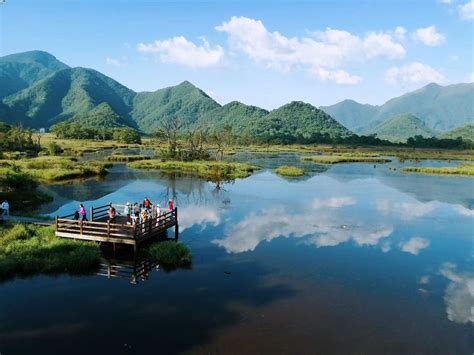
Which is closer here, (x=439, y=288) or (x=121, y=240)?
(x=439, y=288)

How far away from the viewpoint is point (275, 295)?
2502cm

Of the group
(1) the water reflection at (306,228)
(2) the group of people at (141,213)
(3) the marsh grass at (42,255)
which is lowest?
(1) the water reflection at (306,228)

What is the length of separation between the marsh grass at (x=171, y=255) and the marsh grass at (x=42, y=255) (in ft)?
13.6

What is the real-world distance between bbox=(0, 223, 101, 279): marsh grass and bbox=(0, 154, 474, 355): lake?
3.61 feet

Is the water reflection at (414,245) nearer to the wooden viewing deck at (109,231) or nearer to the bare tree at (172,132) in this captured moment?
the wooden viewing deck at (109,231)

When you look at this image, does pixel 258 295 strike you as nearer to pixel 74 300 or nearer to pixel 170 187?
pixel 74 300

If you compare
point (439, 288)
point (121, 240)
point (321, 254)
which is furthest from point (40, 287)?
point (439, 288)

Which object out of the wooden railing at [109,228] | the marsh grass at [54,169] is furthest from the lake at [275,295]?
the marsh grass at [54,169]

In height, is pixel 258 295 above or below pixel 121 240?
below

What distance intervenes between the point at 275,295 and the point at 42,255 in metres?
16.6

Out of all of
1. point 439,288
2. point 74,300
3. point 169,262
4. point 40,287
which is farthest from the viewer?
point 169,262

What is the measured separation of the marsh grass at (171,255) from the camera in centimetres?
2988

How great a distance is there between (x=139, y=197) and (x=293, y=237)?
27.2 m

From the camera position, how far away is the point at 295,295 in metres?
25.0
